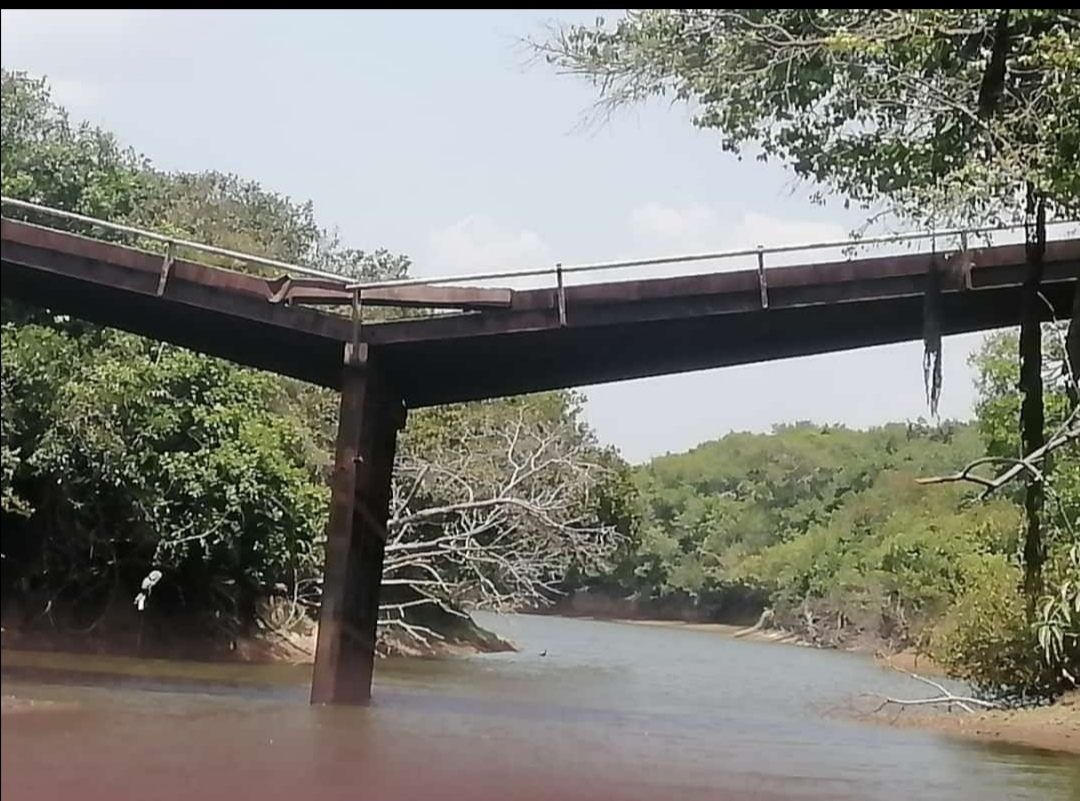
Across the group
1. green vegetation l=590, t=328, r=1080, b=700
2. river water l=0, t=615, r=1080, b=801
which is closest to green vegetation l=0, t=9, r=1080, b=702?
green vegetation l=590, t=328, r=1080, b=700

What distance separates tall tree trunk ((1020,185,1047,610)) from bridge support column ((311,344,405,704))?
5.95 feet

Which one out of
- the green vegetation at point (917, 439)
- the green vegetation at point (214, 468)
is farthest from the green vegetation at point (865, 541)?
the green vegetation at point (214, 468)

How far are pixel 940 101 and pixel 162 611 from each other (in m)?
2.66

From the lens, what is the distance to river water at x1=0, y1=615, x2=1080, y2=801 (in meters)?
3.28

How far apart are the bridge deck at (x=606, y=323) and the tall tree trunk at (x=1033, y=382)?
37 mm

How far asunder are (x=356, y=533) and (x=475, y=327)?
2.16 ft

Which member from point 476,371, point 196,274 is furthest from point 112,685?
point 476,371

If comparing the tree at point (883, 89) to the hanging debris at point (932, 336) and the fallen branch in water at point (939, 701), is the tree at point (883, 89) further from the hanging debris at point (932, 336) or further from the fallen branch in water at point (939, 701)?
the fallen branch in water at point (939, 701)

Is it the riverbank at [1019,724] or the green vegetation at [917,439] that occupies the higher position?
the green vegetation at [917,439]

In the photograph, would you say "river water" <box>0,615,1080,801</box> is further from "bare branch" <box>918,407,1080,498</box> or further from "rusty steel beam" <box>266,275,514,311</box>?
"rusty steel beam" <box>266,275,514,311</box>

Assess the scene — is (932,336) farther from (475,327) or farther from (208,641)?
(208,641)

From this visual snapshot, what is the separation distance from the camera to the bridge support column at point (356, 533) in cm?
364

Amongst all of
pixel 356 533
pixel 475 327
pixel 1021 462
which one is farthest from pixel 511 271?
pixel 1021 462

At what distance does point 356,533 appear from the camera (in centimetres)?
369
